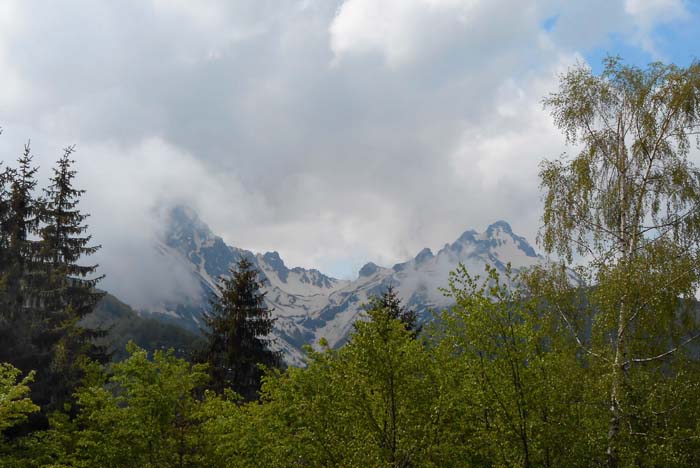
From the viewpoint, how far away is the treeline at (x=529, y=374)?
563 inches

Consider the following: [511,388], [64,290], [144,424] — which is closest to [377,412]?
[511,388]

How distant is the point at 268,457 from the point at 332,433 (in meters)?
3.13

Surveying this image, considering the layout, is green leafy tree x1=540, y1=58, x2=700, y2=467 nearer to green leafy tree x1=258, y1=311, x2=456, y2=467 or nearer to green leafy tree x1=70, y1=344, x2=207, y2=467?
green leafy tree x1=258, y1=311, x2=456, y2=467

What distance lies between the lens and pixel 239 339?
38625mm

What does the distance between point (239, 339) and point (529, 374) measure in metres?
28.1

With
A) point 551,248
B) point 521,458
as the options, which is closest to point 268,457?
point 521,458

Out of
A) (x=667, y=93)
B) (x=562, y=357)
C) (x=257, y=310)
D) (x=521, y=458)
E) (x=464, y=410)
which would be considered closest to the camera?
(x=521, y=458)

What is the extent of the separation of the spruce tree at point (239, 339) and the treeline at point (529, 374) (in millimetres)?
14655

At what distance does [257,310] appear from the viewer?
3988 centimetres

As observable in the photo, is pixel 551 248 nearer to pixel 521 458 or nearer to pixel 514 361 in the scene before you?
pixel 514 361

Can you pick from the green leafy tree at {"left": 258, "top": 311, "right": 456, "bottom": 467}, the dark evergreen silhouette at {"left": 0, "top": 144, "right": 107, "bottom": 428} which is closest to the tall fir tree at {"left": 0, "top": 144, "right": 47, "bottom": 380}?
the dark evergreen silhouette at {"left": 0, "top": 144, "right": 107, "bottom": 428}

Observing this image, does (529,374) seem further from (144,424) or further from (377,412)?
(144,424)

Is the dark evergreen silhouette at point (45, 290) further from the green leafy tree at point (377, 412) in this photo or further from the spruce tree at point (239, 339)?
the green leafy tree at point (377, 412)

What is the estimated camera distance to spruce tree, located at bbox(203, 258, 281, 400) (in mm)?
37688
